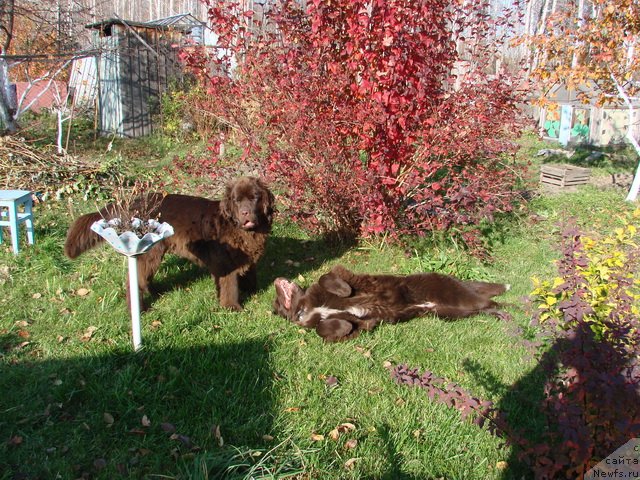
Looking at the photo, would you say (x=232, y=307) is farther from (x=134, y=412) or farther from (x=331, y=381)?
(x=134, y=412)

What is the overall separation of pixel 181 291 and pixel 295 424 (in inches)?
97.4

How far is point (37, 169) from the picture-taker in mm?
9164

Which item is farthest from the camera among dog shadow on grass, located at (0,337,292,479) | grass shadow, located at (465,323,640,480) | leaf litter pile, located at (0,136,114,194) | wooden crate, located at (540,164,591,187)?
wooden crate, located at (540,164,591,187)

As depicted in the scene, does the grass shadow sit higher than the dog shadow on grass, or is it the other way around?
the grass shadow

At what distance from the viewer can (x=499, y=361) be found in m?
4.16

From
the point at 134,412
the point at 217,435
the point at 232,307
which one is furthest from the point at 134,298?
the point at 232,307

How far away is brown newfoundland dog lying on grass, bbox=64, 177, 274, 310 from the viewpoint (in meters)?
5.07

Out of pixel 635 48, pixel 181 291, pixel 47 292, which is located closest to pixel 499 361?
pixel 181 291

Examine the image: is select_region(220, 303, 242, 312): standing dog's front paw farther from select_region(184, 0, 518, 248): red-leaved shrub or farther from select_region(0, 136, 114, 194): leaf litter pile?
select_region(0, 136, 114, 194): leaf litter pile

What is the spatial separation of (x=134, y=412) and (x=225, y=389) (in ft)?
2.01

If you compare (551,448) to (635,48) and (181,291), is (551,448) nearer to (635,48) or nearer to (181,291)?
(181,291)

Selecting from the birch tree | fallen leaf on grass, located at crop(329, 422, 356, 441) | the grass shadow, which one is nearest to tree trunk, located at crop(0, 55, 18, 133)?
the birch tree

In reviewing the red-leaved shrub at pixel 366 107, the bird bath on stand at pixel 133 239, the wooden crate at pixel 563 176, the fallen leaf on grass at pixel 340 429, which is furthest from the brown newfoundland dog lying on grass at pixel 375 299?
the wooden crate at pixel 563 176

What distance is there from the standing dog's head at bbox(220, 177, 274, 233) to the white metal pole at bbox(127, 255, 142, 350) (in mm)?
1401
